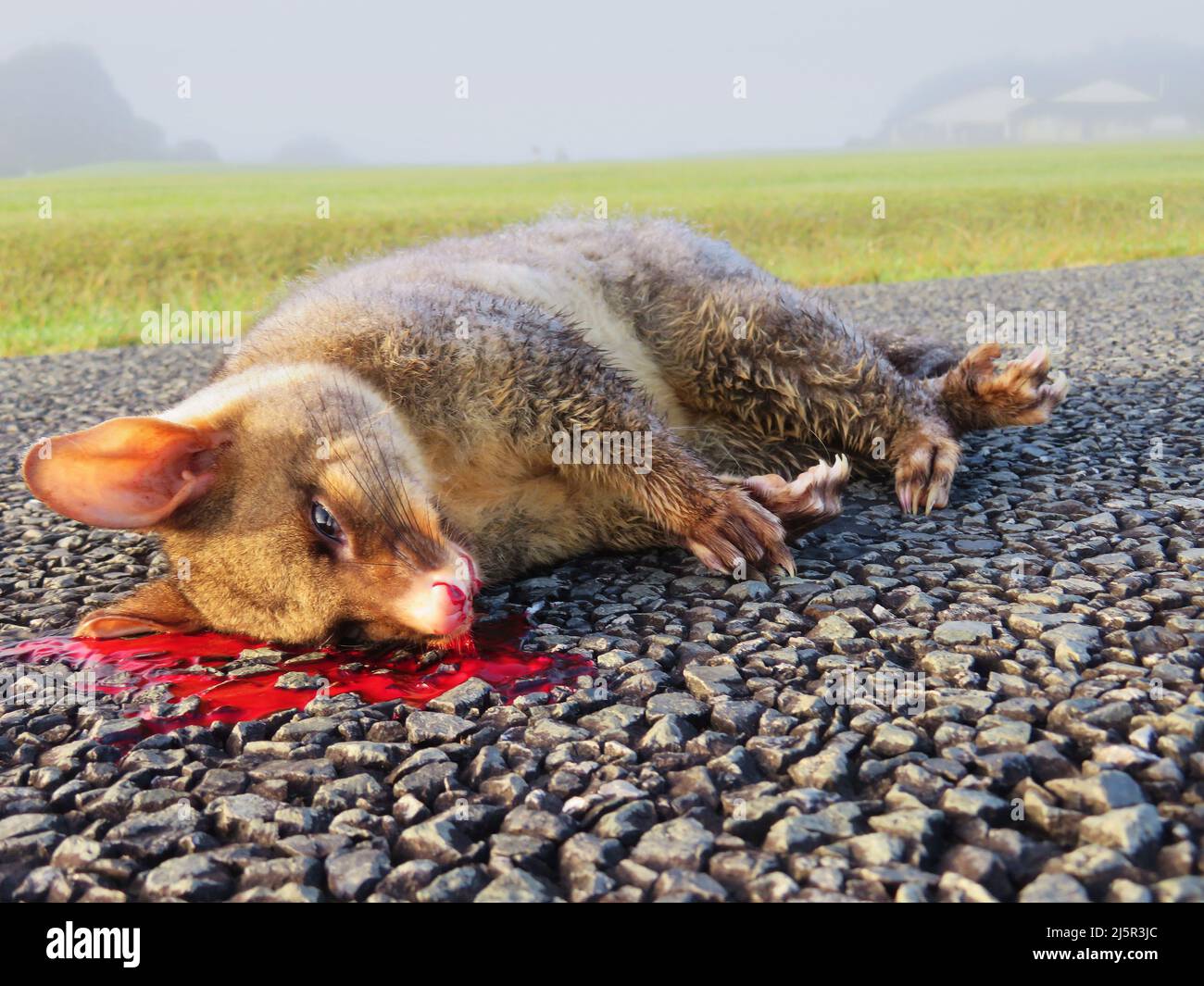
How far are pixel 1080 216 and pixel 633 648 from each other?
2356cm

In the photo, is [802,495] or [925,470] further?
[925,470]

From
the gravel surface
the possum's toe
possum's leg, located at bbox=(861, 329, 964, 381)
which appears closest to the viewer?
the gravel surface

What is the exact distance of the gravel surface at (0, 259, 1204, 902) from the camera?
2244 millimetres

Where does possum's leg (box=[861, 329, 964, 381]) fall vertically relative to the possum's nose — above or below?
above

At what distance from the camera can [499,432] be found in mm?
3990

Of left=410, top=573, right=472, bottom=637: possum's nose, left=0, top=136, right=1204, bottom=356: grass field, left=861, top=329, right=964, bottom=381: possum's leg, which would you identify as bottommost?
left=410, top=573, right=472, bottom=637: possum's nose
